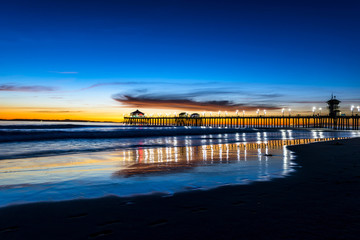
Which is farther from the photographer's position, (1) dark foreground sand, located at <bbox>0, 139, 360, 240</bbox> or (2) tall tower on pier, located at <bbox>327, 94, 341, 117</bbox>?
(2) tall tower on pier, located at <bbox>327, 94, 341, 117</bbox>

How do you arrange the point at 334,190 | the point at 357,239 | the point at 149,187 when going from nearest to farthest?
the point at 357,239 < the point at 334,190 < the point at 149,187

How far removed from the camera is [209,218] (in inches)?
144

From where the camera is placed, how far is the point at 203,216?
12.3 feet

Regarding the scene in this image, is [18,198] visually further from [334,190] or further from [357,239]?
[334,190]

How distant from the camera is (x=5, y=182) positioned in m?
6.32

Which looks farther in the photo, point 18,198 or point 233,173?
point 233,173

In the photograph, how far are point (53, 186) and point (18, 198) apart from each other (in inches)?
40.2

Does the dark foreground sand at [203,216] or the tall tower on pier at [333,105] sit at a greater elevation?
the tall tower on pier at [333,105]

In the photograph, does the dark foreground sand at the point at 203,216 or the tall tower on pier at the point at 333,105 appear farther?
the tall tower on pier at the point at 333,105

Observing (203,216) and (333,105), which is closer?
(203,216)

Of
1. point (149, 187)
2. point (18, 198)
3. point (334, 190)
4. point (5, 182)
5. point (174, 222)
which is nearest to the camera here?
point (174, 222)

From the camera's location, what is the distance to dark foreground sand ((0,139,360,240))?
10.3 ft

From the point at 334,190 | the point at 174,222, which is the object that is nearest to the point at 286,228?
the point at 174,222

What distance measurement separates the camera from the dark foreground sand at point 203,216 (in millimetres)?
3135
